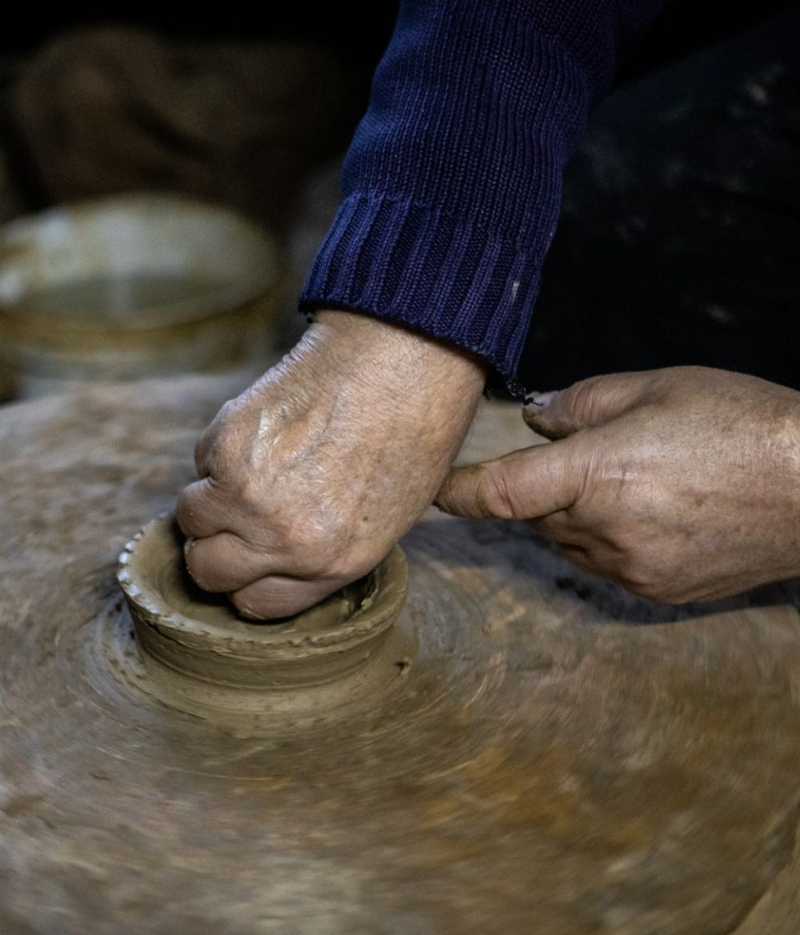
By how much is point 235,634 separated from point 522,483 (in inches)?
11.5

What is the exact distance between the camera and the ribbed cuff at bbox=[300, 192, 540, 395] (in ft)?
3.34

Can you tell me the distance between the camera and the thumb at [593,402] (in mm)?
1112

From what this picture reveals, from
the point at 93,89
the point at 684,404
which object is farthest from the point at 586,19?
the point at 93,89

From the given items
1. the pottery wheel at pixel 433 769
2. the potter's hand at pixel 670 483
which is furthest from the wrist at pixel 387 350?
the pottery wheel at pixel 433 769

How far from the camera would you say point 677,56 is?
97.6 inches

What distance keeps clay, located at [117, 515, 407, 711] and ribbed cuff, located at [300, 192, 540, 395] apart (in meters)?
0.24

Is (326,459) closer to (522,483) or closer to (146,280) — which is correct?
(522,483)

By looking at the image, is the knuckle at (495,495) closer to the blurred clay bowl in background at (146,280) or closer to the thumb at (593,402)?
the thumb at (593,402)

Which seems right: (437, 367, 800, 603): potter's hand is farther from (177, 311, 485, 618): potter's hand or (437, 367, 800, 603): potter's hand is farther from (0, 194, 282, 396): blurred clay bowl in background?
(0, 194, 282, 396): blurred clay bowl in background

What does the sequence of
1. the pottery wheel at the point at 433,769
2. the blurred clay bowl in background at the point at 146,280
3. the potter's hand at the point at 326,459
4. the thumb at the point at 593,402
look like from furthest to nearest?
the blurred clay bowl in background at the point at 146,280
the thumb at the point at 593,402
the potter's hand at the point at 326,459
the pottery wheel at the point at 433,769

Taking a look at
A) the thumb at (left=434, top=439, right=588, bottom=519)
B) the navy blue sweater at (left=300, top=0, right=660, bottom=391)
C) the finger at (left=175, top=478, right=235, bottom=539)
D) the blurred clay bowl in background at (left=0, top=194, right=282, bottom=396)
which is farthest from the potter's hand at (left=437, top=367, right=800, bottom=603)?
the blurred clay bowl in background at (left=0, top=194, right=282, bottom=396)

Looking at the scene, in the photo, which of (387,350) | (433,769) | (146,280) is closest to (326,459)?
(387,350)

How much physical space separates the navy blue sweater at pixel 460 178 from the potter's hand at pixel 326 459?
0.12ft

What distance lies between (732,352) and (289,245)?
2.00 m
